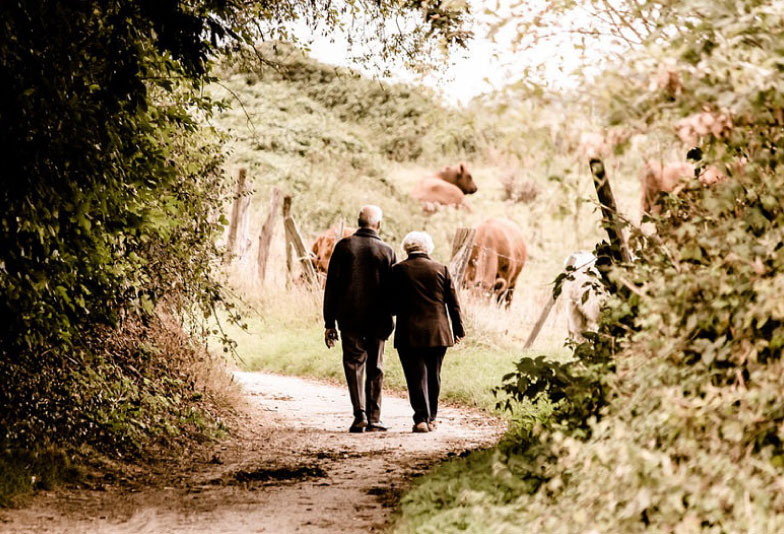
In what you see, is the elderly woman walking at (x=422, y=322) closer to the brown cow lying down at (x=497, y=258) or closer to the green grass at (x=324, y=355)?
the green grass at (x=324, y=355)

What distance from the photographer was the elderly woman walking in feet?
28.3

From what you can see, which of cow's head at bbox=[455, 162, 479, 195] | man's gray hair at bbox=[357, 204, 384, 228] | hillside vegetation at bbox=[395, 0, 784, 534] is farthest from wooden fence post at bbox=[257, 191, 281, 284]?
hillside vegetation at bbox=[395, 0, 784, 534]

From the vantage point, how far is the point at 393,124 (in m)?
37.8

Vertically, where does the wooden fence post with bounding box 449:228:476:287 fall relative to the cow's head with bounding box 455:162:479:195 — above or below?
below

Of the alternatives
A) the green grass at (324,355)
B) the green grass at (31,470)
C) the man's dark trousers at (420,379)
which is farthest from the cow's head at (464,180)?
the green grass at (31,470)

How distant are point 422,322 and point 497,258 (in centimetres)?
985

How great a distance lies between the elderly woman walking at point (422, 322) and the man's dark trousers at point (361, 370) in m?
0.26

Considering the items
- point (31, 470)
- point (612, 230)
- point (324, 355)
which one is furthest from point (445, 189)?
point (31, 470)

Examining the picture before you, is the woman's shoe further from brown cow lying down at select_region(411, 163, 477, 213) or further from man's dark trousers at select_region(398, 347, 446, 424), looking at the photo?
brown cow lying down at select_region(411, 163, 477, 213)

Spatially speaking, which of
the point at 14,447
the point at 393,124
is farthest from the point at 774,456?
the point at 393,124

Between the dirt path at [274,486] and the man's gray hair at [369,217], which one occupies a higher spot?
the man's gray hair at [369,217]

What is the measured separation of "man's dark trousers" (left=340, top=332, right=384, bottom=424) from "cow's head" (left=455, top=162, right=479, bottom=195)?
21.7 m

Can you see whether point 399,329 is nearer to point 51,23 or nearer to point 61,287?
point 61,287

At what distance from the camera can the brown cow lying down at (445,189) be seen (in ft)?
96.2
